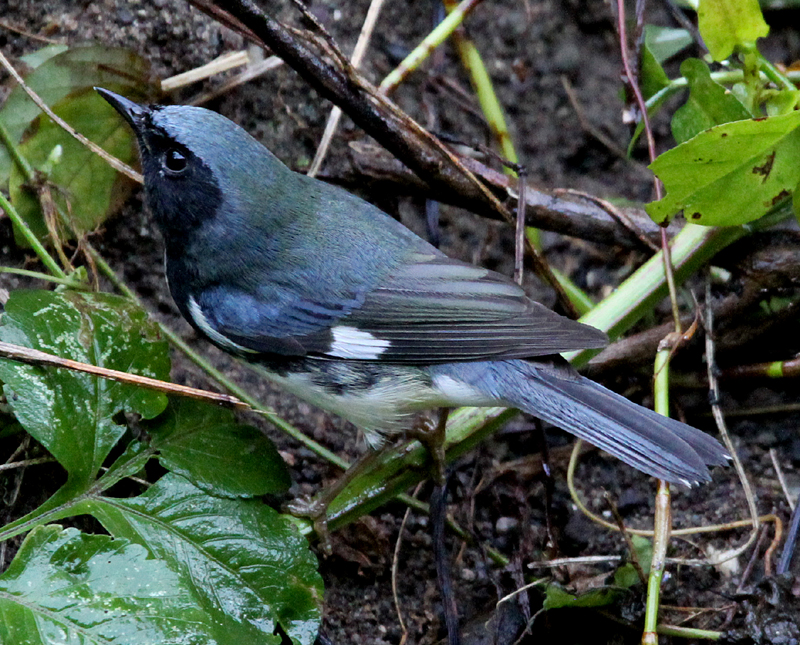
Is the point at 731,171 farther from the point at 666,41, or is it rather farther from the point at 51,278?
the point at 51,278

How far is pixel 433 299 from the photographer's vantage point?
2959 mm

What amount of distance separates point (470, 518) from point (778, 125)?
163cm

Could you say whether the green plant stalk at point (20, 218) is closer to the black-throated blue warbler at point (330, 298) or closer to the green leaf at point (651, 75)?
the black-throated blue warbler at point (330, 298)

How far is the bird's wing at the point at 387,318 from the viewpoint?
9.44ft

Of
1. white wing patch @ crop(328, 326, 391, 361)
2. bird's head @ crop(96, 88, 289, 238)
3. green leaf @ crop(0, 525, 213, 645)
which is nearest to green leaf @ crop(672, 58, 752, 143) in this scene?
white wing patch @ crop(328, 326, 391, 361)

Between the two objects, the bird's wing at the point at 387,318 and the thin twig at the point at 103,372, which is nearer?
the thin twig at the point at 103,372

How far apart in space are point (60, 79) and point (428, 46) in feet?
4.57

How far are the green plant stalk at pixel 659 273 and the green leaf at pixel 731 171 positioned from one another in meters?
0.29

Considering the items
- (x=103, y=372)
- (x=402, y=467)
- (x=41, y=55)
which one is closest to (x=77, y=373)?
(x=103, y=372)

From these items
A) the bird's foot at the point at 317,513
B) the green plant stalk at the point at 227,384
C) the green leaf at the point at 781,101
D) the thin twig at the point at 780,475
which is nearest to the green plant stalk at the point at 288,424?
the green plant stalk at the point at 227,384

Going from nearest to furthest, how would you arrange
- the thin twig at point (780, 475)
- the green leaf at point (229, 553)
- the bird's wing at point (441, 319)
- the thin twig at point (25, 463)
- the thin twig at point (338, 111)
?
the green leaf at point (229, 553) → the thin twig at point (25, 463) → the bird's wing at point (441, 319) → the thin twig at point (780, 475) → the thin twig at point (338, 111)

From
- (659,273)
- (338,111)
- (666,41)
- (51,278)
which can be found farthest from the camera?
(666,41)

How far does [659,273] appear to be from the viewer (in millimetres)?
3221

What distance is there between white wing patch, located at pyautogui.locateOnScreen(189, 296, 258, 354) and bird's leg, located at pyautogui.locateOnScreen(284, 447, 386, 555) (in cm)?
52
